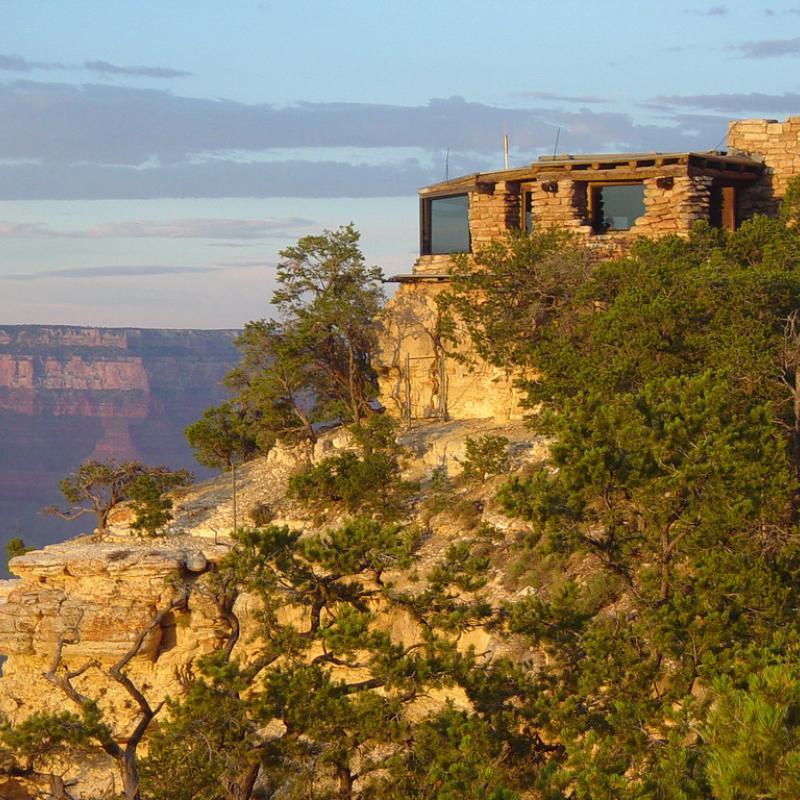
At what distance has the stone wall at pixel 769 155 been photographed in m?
41.1

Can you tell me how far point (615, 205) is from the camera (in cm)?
3981

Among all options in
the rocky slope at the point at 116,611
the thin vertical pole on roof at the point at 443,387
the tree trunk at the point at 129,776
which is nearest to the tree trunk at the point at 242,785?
the tree trunk at the point at 129,776

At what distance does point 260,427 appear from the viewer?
43594mm

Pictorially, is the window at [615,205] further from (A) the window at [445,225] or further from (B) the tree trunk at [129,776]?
(B) the tree trunk at [129,776]

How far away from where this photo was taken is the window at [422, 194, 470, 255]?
4184 centimetres

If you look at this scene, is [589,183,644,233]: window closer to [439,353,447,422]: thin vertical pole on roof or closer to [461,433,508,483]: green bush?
[439,353,447,422]: thin vertical pole on roof

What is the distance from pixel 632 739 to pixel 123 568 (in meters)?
18.6

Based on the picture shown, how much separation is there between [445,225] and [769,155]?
1007 centimetres

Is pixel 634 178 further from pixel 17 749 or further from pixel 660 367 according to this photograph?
pixel 17 749

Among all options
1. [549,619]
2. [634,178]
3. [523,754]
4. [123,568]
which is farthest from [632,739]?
[634,178]

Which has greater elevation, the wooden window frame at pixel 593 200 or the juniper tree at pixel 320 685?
the wooden window frame at pixel 593 200

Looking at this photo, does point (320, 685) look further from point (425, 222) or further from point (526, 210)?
point (425, 222)

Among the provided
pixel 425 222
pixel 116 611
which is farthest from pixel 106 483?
pixel 425 222

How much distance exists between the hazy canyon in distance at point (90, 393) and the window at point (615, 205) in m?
102
